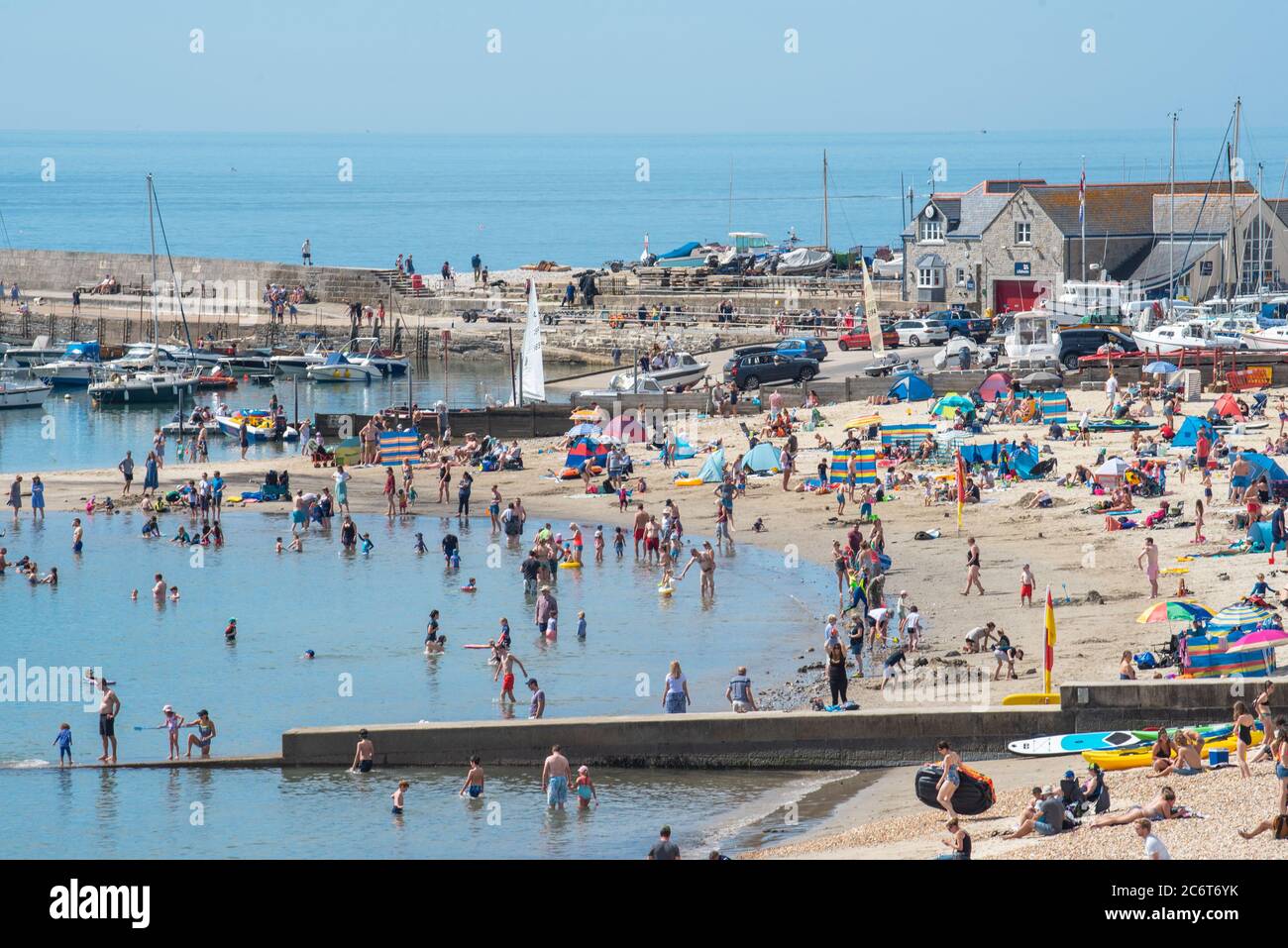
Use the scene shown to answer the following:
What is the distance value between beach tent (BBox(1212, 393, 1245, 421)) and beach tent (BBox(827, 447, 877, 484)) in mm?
8290


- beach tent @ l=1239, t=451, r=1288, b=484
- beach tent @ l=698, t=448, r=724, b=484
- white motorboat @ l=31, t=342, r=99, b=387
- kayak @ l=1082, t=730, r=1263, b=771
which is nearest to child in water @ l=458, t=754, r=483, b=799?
kayak @ l=1082, t=730, r=1263, b=771

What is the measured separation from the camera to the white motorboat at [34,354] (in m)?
71.1

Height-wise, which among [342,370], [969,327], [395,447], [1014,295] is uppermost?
[1014,295]

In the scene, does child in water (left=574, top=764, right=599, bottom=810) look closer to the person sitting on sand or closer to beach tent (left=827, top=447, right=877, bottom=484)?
the person sitting on sand

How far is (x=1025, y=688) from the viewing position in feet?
78.0

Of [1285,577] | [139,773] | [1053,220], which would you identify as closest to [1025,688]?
[1285,577]

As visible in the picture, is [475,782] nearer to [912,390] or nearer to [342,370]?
[912,390]

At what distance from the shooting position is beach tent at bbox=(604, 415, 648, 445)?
150ft

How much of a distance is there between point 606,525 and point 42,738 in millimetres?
15389

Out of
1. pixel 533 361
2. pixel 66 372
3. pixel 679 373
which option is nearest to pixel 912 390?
pixel 679 373

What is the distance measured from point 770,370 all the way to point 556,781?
101 feet

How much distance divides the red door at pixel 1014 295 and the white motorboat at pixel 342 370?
23.0 metres

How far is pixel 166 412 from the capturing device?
62.2 meters
